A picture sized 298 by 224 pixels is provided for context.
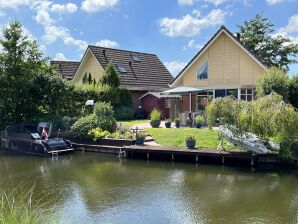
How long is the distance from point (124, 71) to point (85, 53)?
441 cm

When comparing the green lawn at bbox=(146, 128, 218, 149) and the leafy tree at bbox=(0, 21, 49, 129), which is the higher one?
the leafy tree at bbox=(0, 21, 49, 129)

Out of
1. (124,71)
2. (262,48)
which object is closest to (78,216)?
(124,71)

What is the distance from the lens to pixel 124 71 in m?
35.2

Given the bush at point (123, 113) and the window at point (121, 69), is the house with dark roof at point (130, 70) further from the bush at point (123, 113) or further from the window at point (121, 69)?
the bush at point (123, 113)

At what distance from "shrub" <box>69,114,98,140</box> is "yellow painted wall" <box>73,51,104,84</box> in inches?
452

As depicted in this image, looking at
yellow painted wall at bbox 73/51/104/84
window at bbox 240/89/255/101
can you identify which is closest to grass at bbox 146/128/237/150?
window at bbox 240/89/255/101

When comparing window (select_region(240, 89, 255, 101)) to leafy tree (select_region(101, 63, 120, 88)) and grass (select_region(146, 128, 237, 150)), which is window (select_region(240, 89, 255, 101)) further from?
leafy tree (select_region(101, 63, 120, 88))

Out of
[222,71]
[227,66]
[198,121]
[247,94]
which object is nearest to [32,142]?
[198,121]

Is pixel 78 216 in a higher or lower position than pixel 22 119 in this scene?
lower

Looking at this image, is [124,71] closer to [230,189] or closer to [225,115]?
[225,115]

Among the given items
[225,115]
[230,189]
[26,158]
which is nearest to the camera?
[230,189]

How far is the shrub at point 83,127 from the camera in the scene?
23484mm

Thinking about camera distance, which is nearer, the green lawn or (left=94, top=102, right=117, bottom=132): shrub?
the green lawn

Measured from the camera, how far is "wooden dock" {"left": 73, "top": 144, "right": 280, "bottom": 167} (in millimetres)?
17453
